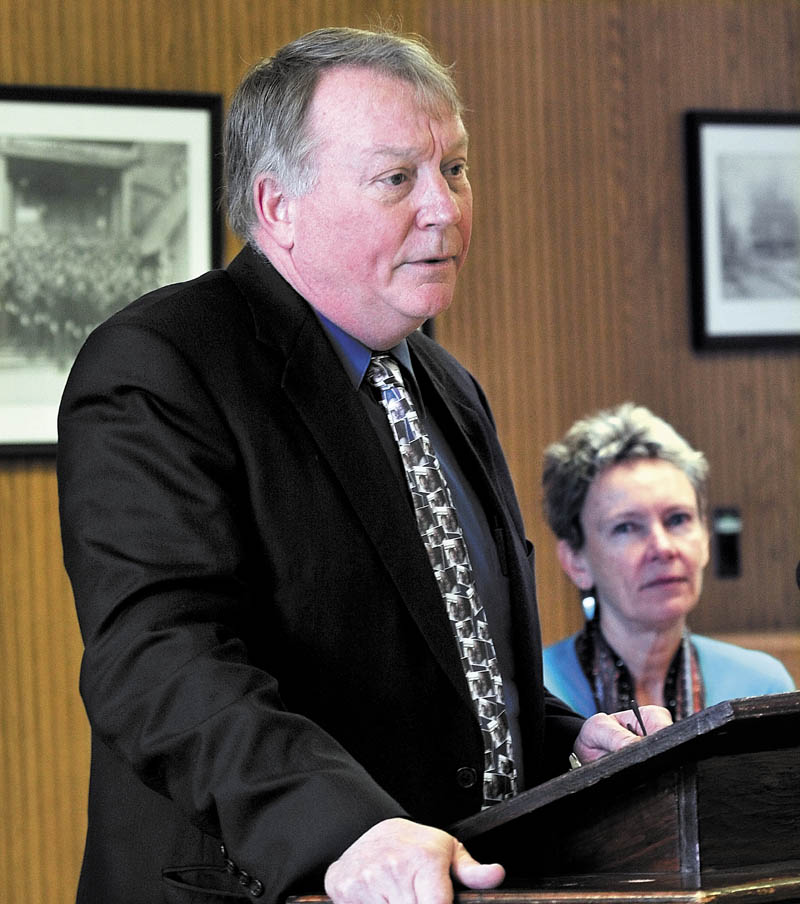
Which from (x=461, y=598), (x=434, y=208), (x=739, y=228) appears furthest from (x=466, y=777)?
(x=739, y=228)

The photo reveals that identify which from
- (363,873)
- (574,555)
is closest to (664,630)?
(574,555)

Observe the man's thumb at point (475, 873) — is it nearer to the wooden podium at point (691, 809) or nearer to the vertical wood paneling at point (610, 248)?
the wooden podium at point (691, 809)

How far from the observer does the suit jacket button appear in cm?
156

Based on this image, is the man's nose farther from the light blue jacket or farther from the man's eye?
the light blue jacket

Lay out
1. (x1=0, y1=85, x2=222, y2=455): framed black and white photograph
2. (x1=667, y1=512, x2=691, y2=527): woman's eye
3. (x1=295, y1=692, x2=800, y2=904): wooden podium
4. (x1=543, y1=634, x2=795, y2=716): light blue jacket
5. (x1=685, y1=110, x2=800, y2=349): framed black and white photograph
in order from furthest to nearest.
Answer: (x1=685, y1=110, x2=800, y2=349): framed black and white photograph < (x1=0, y1=85, x2=222, y2=455): framed black and white photograph < (x1=667, y1=512, x2=691, y2=527): woman's eye < (x1=543, y1=634, x2=795, y2=716): light blue jacket < (x1=295, y1=692, x2=800, y2=904): wooden podium

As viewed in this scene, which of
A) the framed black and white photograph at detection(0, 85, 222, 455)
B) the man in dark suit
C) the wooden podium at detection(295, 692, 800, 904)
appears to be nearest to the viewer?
the wooden podium at detection(295, 692, 800, 904)

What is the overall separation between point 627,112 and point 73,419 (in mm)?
3291

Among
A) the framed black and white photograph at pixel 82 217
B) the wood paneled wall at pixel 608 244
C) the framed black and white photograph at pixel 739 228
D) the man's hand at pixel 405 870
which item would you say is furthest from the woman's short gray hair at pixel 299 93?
the framed black and white photograph at pixel 739 228

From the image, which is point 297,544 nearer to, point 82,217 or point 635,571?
point 635,571

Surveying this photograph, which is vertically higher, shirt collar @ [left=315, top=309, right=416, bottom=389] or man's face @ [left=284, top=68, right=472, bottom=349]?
man's face @ [left=284, top=68, right=472, bottom=349]

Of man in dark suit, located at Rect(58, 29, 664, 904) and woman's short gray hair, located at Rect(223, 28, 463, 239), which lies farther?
woman's short gray hair, located at Rect(223, 28, 463, 239)

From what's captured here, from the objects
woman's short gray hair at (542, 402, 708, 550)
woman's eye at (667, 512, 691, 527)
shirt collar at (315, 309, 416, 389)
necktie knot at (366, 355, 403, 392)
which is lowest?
woman's eye at (667, 512, 691, 527)

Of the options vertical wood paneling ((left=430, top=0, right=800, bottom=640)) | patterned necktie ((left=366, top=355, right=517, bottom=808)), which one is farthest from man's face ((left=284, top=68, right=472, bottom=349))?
vertical wood paneling ((left=430, top=0, right=800, bottom=640))

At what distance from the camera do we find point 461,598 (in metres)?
1.65
